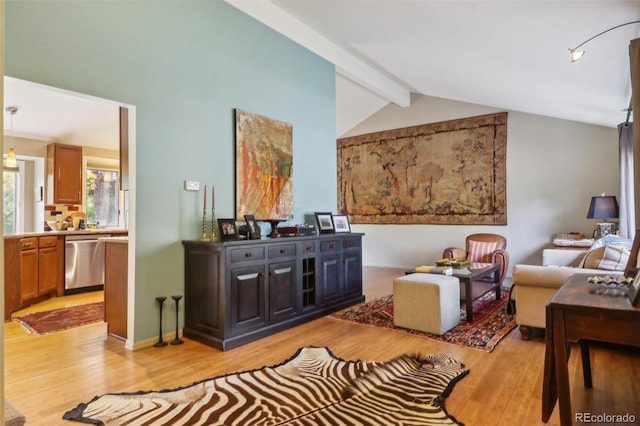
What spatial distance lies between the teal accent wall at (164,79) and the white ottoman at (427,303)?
1.96 meters

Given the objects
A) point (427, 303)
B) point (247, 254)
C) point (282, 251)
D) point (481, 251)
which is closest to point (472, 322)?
point (427, 303)

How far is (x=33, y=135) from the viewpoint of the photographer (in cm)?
606

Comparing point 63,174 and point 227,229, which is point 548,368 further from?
point 63,174

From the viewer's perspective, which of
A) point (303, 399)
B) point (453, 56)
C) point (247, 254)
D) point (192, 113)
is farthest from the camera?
point (453, 56)

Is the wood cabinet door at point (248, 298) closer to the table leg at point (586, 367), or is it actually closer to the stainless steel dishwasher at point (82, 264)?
the table leg at point (586, 367)

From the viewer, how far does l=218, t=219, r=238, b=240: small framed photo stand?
11.8 feet

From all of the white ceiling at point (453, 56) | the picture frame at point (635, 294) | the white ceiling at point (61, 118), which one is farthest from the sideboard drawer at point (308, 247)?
the white ceiling at point (61, 118)

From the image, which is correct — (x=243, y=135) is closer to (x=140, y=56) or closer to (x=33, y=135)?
(x=140, y=56)

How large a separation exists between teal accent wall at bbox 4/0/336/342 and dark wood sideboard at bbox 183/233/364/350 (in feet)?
0.86

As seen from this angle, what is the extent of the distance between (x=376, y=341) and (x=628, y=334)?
1.96m

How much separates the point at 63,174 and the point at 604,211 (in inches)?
325

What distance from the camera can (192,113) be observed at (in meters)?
3.53

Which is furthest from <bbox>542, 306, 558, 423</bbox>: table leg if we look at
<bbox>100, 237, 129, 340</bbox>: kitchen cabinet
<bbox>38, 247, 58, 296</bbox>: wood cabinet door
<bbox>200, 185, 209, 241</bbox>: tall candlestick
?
<bbox>38, 247, 58, 296</bbox>: wood cabinet door

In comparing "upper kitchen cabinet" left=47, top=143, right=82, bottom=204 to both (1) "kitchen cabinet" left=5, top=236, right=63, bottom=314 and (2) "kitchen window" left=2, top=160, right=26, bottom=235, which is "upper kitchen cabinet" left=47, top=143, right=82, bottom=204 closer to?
(2) "kitchen window" left=2, top=160, right=26, bottom=235
